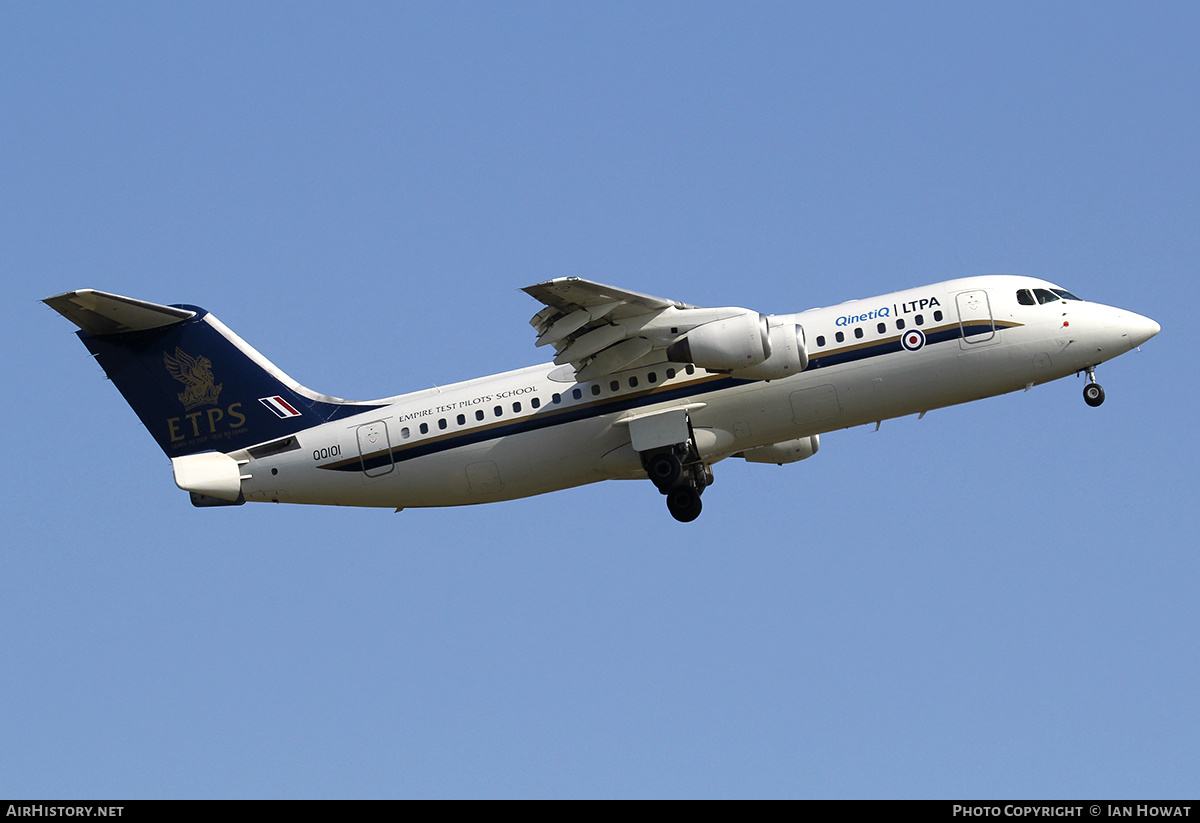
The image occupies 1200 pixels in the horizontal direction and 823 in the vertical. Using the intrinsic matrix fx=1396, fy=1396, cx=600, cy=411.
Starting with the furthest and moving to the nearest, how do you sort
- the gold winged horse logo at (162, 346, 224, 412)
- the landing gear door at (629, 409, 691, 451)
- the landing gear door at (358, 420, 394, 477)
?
the gold winged horse logo at (162, 346, 224, 412) < the landing gear door at (358, 420, 394, 477) < the landing gear door at (629, 409, 691, 451)

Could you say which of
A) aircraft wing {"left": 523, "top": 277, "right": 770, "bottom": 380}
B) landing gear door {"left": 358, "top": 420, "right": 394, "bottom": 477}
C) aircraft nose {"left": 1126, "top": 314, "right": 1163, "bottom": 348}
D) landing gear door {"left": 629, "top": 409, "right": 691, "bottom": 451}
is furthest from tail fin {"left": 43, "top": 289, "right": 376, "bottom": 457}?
aircraft nose {"left": 1126, "top": 314, "right": 1163, "bottom": 348}

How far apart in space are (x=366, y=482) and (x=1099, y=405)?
1213 cm

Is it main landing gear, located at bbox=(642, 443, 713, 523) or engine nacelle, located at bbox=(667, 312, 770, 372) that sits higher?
engine nacelle, located at bbox=(667, 312, 770, 372)

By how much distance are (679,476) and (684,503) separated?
592 millimetres

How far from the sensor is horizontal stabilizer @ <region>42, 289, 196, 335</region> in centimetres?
2284

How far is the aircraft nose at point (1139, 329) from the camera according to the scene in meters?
22.4

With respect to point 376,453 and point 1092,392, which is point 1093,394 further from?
point 376,453

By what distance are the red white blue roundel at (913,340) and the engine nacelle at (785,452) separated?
12.0 ft

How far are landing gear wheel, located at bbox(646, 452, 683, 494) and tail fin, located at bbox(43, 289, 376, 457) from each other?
5110mm

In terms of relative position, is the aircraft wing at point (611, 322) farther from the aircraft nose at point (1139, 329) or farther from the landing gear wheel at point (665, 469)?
the aircraft nose at point (1139, 329)

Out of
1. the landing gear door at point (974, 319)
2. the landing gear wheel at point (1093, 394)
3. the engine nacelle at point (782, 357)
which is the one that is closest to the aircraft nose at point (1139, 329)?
the landing gear wheel at point (1093, 394)

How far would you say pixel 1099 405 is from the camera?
22781mm

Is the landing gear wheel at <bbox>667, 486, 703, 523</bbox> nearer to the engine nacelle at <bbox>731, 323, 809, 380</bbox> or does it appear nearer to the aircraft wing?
the aircraft wing
